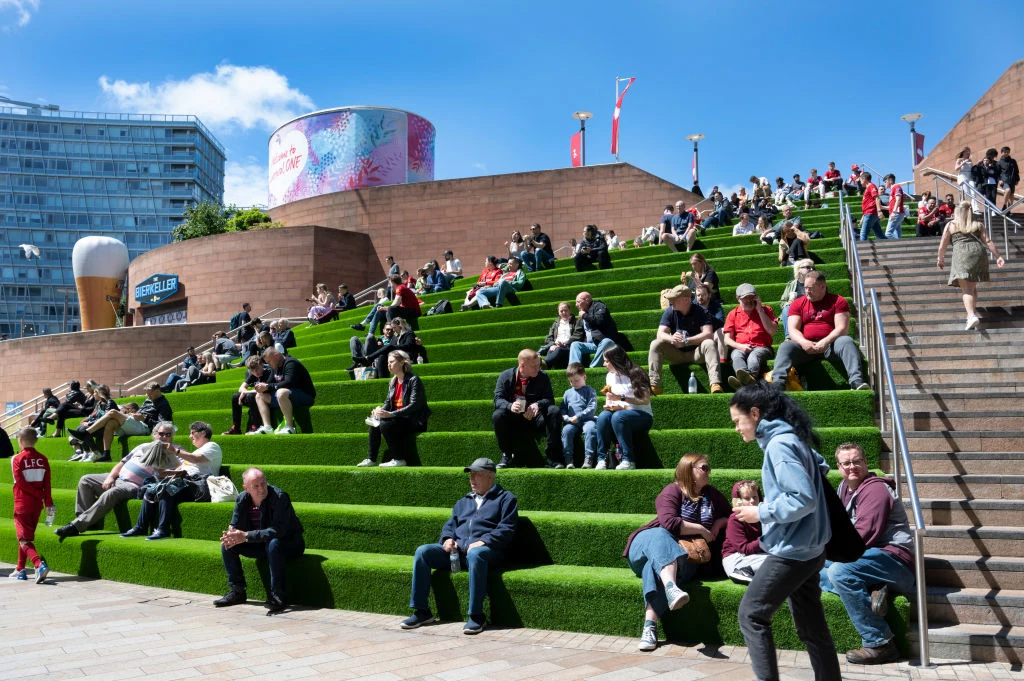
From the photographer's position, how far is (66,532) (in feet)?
28.6

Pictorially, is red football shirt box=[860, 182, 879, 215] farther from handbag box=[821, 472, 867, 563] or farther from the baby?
handbag box=[821, 472, 867, 563]

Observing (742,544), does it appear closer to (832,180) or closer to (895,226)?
Result: (895,226)

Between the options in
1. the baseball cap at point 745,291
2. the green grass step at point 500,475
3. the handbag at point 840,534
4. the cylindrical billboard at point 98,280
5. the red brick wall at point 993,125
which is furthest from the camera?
the cylindrical billboard at point 98,280

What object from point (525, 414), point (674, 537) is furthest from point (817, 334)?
point (674, 537)

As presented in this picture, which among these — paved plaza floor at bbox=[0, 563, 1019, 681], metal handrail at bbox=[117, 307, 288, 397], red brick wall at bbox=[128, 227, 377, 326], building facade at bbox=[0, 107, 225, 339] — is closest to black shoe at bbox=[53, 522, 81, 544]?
paved plaza floor at bbox=[0, 563, 1019, 681]

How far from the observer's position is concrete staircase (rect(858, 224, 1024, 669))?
449cm

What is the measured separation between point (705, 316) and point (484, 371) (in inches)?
124

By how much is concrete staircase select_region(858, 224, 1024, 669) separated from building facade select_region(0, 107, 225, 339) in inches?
3728

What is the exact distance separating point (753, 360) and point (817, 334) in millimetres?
612

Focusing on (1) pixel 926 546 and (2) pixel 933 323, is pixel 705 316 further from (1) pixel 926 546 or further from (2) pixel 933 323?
(1) pixel 926 546

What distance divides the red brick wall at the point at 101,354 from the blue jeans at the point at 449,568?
667 inches

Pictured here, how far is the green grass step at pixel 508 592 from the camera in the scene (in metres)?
4.73

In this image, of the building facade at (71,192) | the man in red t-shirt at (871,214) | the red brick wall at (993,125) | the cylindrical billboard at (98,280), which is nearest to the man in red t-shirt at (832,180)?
the red brick wall at (993,125)

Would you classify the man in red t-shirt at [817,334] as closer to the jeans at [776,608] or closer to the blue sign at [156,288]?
the jeans at [776,608]
